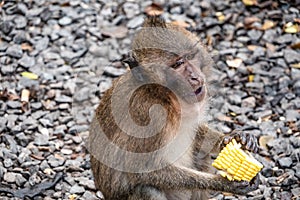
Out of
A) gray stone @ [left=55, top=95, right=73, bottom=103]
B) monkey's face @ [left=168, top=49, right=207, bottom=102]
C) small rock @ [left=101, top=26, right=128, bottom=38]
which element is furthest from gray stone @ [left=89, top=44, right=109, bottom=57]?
monkey's face @ [left=168, top=49, right=207, bottom=102]

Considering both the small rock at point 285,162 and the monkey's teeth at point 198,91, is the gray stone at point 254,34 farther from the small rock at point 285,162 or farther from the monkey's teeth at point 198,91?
the monkey's teeth at point 198,91

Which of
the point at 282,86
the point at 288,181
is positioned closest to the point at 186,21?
the point at 282,86

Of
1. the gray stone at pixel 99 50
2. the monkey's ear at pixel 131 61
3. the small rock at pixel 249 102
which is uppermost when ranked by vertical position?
the monkey's ear at pixel 131 61

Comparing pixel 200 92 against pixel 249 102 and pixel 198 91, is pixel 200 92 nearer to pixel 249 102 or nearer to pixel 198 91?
pixel 198 91

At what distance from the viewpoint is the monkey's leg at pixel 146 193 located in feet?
22.1

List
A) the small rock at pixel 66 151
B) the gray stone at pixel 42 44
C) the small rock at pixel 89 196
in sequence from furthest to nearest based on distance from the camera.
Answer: the gray stone at pixel 42 44 → the small rock at pixel 66 151 → the small rock at pixel 89 196

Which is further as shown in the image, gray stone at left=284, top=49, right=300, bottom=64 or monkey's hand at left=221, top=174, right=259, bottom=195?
gray stone at left=284, top=49, right=300, bottom=64

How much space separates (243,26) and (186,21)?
0.65m

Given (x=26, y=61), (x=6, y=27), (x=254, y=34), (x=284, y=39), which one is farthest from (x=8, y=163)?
(x=284, y=39)

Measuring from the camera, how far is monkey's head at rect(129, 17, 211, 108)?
6.61 metres

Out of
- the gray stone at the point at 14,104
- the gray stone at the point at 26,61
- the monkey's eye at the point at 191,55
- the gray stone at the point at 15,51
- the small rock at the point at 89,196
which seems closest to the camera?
the monkey's eye at the point at 191,55

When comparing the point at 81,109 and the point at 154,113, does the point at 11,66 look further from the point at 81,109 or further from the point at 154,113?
the point at 154,113

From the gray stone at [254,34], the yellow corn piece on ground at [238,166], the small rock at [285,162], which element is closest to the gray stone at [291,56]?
the gray stone at [254,34]

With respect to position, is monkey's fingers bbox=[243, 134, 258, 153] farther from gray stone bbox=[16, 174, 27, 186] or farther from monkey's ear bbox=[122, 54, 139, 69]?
gray stone bbox=[16, 174, 27, 186]
